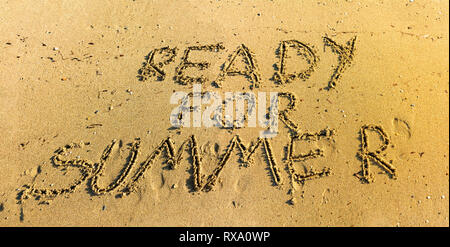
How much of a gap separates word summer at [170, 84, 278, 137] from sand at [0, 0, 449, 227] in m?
0.10

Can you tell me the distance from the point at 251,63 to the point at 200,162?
167 cm

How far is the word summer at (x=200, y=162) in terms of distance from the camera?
346 centimetres

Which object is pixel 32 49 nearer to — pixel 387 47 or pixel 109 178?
pixel 109 178

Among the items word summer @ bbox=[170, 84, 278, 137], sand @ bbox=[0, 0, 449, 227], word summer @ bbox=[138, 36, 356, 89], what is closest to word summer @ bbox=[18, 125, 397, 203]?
sand @ bbox=[0, 0, 449, 227]

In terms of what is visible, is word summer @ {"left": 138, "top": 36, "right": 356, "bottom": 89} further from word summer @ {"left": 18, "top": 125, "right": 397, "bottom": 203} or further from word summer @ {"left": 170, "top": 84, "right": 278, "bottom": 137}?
word summer @ {"left": 18, "top": 125, "right": 397, "bottom": 203}

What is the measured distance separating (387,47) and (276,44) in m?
1.63

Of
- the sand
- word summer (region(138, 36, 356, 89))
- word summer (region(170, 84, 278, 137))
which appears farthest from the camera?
word summer (region(138, 36, 356, 89))

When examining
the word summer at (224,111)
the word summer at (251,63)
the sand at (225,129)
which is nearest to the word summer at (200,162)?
the sand at (225,129)

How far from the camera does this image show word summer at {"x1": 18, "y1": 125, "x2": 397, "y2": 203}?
3461 mm

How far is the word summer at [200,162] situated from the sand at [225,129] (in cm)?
1

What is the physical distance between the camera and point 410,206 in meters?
3.32

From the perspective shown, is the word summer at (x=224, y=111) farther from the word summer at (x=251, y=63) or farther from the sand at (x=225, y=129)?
the word summer at (x=251, y=63)

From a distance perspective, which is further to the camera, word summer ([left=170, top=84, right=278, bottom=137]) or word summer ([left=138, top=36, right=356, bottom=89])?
word summer ([left=138, top=36, right=356, bottom=89])
